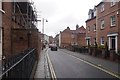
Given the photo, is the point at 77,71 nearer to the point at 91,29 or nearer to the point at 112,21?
the point at 112,21

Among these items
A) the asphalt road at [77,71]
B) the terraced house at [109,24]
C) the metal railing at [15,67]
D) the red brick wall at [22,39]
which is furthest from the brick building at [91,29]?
the metal railing at [15,67]

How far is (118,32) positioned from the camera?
1145 inches

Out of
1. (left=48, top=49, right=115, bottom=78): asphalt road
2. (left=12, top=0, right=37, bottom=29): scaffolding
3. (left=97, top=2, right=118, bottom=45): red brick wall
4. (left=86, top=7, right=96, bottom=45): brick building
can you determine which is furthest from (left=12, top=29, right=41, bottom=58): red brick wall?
(left=86, top=7, right=96, bottom=45): brick building

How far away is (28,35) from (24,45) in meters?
0.96

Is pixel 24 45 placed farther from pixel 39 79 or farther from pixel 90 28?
pixel 90 28

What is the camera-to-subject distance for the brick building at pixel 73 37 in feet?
298

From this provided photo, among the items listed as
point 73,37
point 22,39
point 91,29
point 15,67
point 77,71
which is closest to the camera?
point 15,67

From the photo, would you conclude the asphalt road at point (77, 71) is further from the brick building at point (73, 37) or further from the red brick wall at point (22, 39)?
the brick building at point (73, 37)

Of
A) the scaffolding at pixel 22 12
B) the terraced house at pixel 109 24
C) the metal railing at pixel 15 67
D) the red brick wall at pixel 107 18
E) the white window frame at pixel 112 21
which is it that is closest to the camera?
the metal railing at pixel 15 67

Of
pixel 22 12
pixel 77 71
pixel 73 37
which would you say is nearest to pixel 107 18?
pixel 22 12

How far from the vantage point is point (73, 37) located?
9719 centimetres

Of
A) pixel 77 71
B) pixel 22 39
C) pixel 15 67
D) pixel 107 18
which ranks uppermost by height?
pixel 107 18

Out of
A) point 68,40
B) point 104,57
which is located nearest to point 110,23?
point 104,57

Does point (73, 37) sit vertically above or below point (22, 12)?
below
